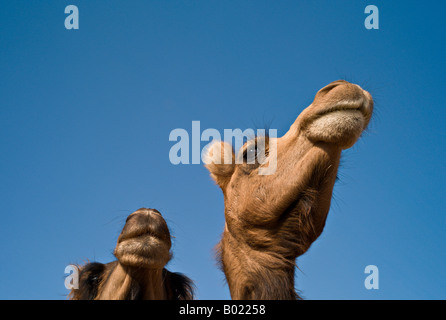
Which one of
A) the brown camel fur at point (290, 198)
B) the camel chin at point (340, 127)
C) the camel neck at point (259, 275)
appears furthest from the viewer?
the camel neck at point (259, 275)

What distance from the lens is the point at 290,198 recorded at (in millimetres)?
5082

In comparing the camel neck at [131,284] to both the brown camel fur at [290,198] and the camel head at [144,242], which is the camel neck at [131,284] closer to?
the camel head at [144,242]

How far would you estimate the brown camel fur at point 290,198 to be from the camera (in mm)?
4906

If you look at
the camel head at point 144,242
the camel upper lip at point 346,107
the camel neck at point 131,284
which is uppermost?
the camel upper lip at point 346,107

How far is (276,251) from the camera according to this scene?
5211 mm

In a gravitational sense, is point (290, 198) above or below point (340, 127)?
below

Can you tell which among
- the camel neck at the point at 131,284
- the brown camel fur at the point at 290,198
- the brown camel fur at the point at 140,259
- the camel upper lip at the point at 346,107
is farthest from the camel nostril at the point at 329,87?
the camel neck at the point at 131,284

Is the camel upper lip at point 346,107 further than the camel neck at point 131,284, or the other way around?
the camel neck at point 131,284

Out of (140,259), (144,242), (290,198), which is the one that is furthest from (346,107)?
(140,259)

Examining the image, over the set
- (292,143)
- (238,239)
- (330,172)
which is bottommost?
(238,239)

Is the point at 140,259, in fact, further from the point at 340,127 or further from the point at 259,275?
the point at 340,127

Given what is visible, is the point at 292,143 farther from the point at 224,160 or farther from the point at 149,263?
the point at 149,263
